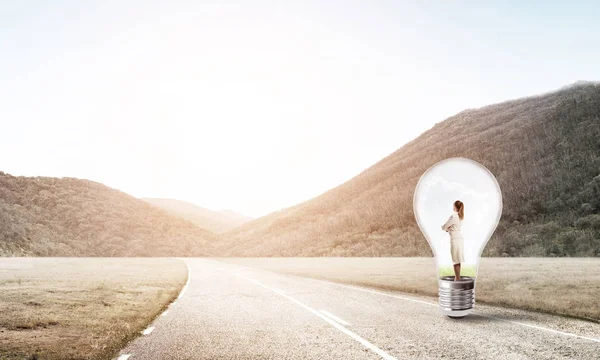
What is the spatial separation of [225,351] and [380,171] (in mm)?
170544

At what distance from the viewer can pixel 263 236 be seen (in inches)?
6363

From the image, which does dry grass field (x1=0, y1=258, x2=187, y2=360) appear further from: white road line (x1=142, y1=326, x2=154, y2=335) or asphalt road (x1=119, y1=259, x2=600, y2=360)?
asphalt road (x1=119, y1=259, x2=600, y2=360)

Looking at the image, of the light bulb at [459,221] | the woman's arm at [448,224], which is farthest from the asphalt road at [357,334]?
the woman's arm at [448,224]

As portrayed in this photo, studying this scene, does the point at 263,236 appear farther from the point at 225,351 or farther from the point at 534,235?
the point at 225,351

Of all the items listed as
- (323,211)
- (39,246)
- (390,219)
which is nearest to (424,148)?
(323,211)

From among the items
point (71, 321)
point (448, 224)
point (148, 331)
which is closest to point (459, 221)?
point (448, 224)

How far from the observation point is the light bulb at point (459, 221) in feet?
37.4

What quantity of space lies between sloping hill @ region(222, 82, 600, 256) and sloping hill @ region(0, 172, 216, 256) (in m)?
17.6

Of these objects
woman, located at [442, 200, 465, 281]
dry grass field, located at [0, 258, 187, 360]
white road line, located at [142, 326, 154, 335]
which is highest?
woman, located at [442, 200, 465, 281]

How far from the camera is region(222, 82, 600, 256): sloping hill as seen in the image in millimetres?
96938

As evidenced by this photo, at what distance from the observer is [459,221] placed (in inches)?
451

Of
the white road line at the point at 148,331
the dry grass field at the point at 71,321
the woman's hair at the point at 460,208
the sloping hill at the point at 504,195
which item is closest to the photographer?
the dry grass field at the point at 71,321

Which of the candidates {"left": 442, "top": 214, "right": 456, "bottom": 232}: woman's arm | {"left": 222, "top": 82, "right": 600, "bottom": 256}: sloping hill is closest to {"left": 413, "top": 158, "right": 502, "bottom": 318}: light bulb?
{"left": 442, "top": 214, "right": 456, "bottom": 232}: woman's arm

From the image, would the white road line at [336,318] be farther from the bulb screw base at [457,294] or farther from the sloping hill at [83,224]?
the sloping hill at [83,224]
